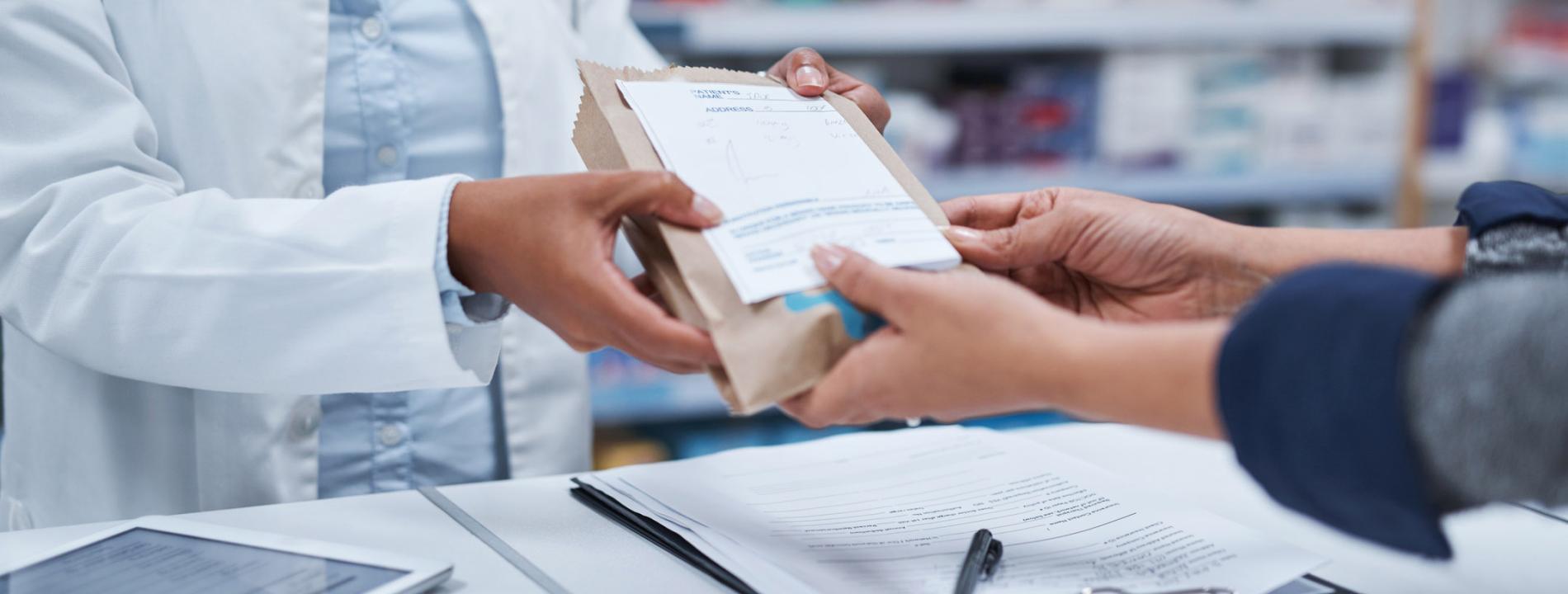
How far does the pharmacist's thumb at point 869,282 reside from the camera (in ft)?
2.28

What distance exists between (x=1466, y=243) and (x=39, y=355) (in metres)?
1.15

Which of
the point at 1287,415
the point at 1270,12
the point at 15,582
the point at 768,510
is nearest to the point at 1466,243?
the point at 1287,415

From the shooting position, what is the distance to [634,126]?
0.79 metres

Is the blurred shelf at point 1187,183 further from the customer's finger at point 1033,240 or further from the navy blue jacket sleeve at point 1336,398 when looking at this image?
the navy blue jacket sleeve at point 1336,398

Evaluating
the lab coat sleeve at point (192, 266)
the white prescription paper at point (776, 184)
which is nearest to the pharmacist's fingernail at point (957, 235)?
the white prescription paper at point (776, 184)

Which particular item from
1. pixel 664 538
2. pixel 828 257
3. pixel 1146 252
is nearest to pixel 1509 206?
pixel 1146 252

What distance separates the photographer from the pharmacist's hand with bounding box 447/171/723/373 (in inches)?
28.0

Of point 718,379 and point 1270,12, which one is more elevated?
point 1270,12

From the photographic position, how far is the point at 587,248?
0.72 metres

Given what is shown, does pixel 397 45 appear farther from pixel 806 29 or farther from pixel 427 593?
pixel 806 29

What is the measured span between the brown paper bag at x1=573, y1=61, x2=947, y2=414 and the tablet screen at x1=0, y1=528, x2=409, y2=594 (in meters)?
0.23

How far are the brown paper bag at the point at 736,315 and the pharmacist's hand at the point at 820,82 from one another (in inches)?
6.8

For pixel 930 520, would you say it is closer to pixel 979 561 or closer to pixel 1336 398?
pixel 979 561

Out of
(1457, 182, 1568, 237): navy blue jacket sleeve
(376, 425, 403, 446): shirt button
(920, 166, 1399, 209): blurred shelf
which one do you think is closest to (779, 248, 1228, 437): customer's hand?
(1457, 182, 1568, 237): navy blue jacket sleeve
